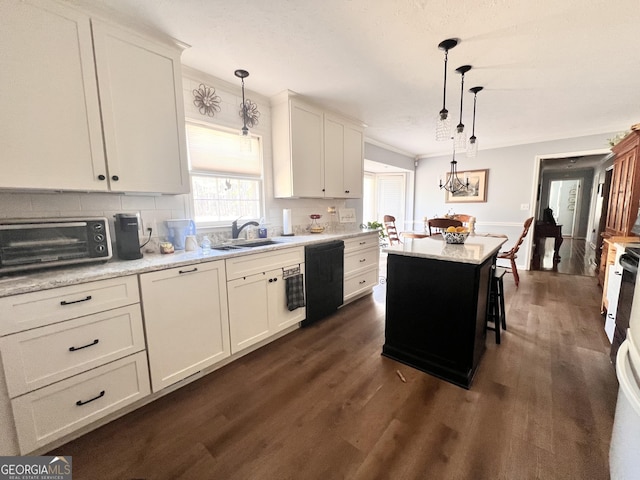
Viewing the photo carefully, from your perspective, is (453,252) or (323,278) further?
(323,278)

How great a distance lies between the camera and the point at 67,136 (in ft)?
4.93

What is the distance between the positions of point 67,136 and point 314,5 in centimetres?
161

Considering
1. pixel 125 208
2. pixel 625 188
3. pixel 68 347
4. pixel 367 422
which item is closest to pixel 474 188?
pixel 625 188

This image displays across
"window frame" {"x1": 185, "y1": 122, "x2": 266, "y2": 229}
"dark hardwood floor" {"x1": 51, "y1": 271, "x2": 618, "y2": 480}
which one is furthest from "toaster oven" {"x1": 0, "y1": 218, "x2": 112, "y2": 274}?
"dark hardwood floor" {"x1": 51, "y1": 271, "x2": 618, "y2": 480}

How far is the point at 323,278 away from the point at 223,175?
1.46 metres

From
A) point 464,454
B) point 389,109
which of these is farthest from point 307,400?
point 389,109

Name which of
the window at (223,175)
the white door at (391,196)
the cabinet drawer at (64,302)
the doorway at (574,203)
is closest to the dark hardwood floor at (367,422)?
the cabinet drawer at (64,302)

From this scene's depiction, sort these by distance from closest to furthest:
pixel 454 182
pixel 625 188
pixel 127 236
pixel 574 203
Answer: pixel 127 236
pixel 625 188
pixel 454 182
pixel 574 203

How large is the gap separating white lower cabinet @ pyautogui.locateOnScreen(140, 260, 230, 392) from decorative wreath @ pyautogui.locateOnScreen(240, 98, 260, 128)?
1.57 m

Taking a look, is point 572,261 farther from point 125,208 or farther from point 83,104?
point 83,104

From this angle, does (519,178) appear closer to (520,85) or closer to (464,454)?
(520,85)

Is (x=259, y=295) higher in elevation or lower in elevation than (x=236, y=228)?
lower

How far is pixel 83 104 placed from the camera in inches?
60.8

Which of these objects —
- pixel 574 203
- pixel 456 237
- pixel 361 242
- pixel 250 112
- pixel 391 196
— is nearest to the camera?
pixel 456 237
